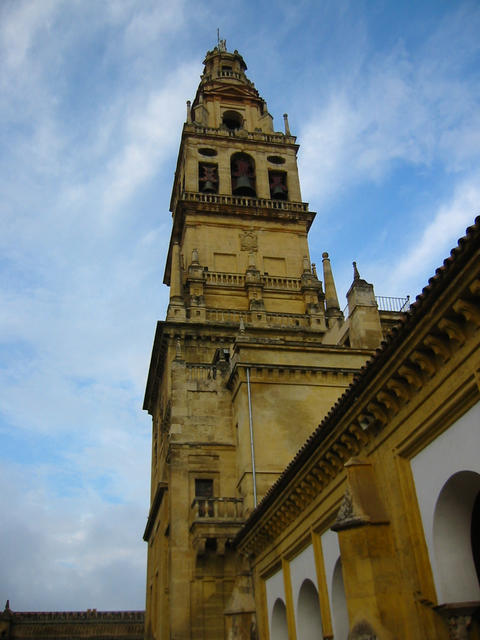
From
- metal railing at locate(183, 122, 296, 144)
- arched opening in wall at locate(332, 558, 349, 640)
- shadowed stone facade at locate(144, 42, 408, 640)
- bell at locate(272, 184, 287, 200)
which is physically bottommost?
arched opening in wall at locate(332, 558, 349, 640)

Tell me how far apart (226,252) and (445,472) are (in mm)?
30268

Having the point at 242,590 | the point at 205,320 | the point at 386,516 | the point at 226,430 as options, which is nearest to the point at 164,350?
the point at 205,320

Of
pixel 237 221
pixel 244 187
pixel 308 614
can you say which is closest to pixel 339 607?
pixel 308 614

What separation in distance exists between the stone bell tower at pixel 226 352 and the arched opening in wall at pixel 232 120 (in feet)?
0.35

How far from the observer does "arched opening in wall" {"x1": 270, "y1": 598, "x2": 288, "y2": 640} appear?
19.1 metres

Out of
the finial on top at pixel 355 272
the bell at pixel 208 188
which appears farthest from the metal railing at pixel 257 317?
the bell at pixel 208 188

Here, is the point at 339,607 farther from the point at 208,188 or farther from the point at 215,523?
the point at 208,188

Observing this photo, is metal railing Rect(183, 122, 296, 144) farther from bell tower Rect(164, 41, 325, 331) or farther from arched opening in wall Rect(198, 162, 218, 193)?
arched opening in wall Rect(198, 162, 218, 193)

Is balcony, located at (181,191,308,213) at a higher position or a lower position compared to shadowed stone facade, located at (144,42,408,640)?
higher

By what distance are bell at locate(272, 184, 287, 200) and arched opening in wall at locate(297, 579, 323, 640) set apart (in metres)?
31.6

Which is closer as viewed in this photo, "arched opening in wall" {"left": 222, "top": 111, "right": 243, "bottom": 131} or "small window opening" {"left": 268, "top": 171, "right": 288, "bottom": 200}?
"small window opening" {"left": 268, "top": 171, "right": 288, "bottom": 200}

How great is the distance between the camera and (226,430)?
92.5 feet

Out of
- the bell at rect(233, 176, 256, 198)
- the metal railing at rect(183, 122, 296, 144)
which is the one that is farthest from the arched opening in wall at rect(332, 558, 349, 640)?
the metal railing at rect(183, 122, 296, 144)

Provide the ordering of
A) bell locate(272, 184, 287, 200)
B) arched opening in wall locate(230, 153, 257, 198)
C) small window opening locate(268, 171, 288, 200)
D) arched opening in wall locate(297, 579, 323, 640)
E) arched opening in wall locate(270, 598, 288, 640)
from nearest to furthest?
arched opening in wall locate(297, 579, 323, 640)
arched opening in wall locate(270, 598, 288, 640)
arched opening in wall locate(230, 153, 257, 198)
bell locate(272, 184, 287, 200)
small window opening locate(268, 171, 288, 200)
